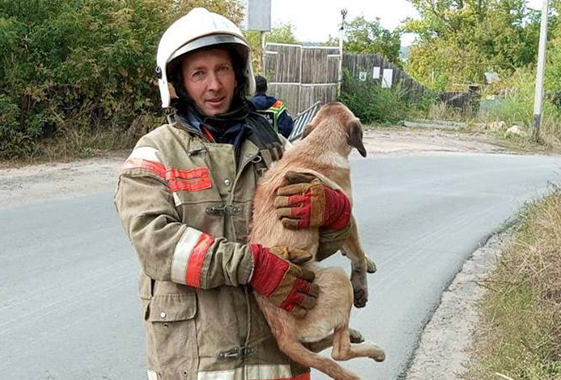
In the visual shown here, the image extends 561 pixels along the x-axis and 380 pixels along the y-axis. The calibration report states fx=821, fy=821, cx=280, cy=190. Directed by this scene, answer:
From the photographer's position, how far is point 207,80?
2.79 meters

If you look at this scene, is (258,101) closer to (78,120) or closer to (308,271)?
(308,271)

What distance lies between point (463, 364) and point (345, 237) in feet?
10.9

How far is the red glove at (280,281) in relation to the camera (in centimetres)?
252

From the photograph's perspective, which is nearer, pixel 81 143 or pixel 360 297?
pixel 360 297

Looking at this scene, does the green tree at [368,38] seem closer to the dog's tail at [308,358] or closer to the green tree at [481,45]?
the green tree at [481,45]

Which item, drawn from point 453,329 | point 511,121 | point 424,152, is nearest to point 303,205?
point 453,329

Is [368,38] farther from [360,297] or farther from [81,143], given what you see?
[360,297]

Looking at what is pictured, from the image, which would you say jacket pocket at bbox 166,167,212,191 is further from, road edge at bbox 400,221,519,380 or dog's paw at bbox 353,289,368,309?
road edge at bbox 400,221,519,380

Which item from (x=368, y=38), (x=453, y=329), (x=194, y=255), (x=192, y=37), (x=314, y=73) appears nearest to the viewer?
(x=194, y=255)

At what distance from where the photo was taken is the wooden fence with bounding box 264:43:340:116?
26656 millimetres

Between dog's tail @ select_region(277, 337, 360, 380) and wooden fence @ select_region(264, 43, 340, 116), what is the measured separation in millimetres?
23135

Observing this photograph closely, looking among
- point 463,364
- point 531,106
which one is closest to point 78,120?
point 463,364

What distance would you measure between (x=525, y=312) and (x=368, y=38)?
35.4m

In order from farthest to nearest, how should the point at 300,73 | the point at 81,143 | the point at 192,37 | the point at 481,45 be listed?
the point at 481,45 → the point at 300,73 → the point at 81,143 → the point at 192,37
